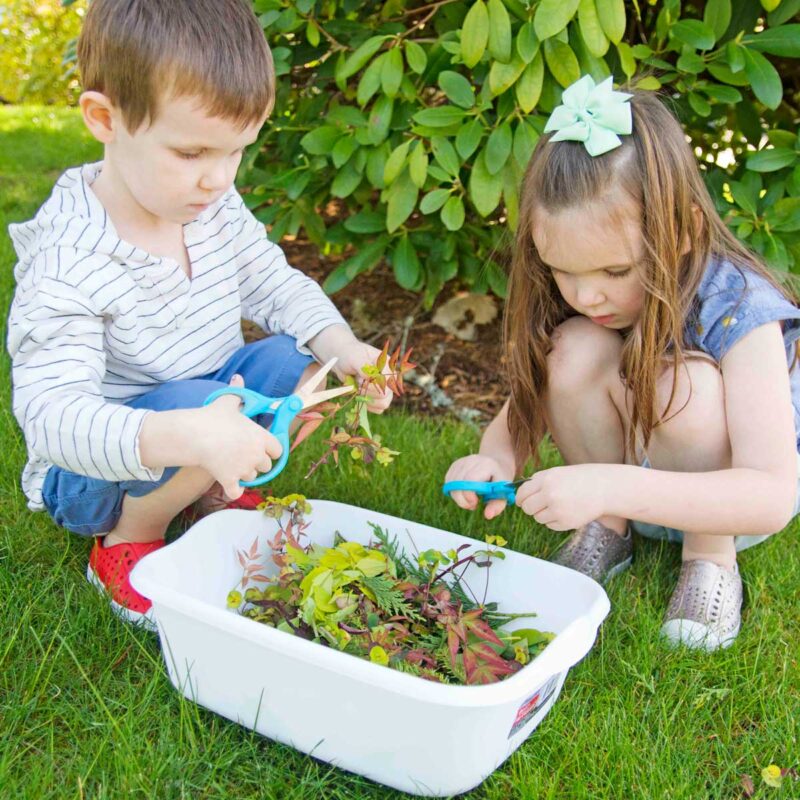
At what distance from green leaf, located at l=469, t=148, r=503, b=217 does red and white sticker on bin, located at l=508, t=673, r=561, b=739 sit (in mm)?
1023

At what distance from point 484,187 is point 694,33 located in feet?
1.65

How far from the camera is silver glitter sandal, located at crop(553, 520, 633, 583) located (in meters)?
1.70

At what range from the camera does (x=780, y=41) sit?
73.7 inches

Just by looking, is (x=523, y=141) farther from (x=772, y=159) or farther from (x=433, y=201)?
(x=772, y=159)

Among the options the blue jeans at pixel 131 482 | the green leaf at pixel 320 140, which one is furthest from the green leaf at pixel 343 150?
the blue jeans at pixel 131 482

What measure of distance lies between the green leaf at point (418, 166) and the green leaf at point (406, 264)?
29 cm

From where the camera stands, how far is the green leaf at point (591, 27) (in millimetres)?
1768

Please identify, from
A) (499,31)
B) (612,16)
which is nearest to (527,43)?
(499,31)

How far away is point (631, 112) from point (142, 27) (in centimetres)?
73

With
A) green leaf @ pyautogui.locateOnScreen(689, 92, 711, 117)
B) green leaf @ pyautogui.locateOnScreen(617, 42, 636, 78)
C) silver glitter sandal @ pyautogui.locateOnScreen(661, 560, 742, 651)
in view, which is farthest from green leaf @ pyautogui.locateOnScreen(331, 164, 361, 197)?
silver glitter sandal @ pyautogui.locateOnScreen(661, 560, 742, 651)

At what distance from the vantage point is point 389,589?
1.40 m

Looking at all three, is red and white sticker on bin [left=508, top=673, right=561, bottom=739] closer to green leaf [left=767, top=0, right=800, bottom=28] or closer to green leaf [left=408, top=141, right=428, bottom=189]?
green leaf [left=408, top=141, right=428, bottom=189]

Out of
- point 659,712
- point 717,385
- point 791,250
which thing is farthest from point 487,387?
point 659,712

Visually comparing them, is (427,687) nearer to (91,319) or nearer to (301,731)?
(301,731)
